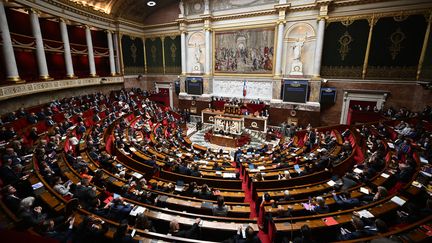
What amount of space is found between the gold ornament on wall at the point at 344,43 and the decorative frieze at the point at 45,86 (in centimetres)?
2159

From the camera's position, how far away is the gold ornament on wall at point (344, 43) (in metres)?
16.0

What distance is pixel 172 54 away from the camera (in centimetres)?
2358

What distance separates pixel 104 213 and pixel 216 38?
19310 mm

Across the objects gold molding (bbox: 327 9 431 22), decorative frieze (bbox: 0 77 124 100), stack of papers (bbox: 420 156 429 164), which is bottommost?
stack of papers (bbox: 420 156 429 164)

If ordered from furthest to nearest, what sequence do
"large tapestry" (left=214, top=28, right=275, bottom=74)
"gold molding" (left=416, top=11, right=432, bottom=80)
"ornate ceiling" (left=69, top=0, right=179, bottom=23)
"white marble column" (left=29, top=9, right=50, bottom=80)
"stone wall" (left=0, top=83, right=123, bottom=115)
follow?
1. "ornate ceiling" (left=69, top=0, right=179, bottom=23)
2. "large tapestry" (left=214, top=28, right=275, bottom=74)
3. "gold molding" (left=416, top=11, right=432, bottom=80)
4. "white marble column" (left=29, top=9, right=50, bottom=80)
5. "stone wall" (left=0, top=83, right=123, bottom=115)

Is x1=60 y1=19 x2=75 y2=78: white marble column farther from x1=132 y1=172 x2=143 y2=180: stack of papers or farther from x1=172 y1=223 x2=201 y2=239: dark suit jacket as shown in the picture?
x1=172 y1=223 x2=201 y2=239: dark suit jacket

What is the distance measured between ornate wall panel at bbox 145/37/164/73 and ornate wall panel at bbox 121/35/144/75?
2.37ft

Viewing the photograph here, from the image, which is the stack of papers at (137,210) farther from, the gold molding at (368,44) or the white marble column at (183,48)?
the white marble column at (183,48)

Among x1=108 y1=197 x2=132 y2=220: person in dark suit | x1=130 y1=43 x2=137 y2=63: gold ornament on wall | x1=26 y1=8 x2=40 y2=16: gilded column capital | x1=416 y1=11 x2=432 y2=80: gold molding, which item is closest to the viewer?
x1=108 y1=197 x2=132 y2=220: person in dark suit

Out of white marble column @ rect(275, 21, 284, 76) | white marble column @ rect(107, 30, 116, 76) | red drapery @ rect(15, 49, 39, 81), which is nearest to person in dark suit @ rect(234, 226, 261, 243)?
white marble column @ rect(275, 21, 284, 76)

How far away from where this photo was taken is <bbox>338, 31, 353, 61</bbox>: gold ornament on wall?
52.4ft

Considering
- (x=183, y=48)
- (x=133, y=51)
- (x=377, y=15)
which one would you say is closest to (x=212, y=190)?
(x=377, y=15)

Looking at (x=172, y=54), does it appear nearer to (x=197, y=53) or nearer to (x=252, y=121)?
(x=197, y=53)

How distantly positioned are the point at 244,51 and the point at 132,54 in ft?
43.6
